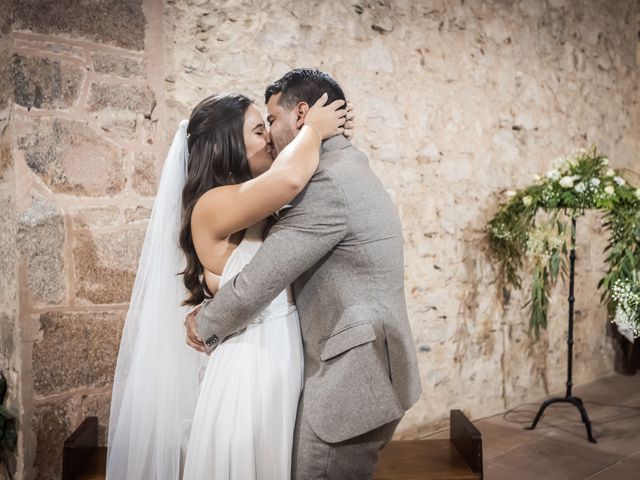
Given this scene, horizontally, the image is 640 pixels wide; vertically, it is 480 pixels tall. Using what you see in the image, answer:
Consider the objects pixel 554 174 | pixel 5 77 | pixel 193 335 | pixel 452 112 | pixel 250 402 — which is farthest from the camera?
pixel 452 112

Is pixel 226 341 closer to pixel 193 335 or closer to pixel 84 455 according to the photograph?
pixel 193 335

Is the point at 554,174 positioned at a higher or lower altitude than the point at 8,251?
higher

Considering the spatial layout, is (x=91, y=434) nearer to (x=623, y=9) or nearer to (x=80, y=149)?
(x=80, y=149)

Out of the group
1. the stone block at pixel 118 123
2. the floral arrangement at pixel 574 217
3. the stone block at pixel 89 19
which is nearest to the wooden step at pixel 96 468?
the stone block at pixel 118 123

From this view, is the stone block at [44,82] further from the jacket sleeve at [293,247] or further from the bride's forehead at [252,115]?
the jacket sleeve at [293,247]

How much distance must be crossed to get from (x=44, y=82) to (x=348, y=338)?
5.90 ft

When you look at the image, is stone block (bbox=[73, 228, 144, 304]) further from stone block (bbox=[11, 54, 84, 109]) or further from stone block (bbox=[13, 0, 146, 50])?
stone block (bbox=[13, 0, 146, 50])

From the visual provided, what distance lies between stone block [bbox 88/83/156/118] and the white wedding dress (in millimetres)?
1253

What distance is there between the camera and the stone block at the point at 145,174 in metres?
2.61

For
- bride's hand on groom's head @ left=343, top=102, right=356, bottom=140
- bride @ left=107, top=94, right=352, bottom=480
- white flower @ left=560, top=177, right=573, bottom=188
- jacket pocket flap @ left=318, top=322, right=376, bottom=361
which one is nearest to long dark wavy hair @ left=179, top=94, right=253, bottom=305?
bride @ left=107, top=94, right=352, bottom=480

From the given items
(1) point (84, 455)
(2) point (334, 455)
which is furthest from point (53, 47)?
(2) point (334, 455)

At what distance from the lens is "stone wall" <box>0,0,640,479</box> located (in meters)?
2.39

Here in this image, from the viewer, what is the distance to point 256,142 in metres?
1.89

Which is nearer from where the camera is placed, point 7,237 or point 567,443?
point 7,237
